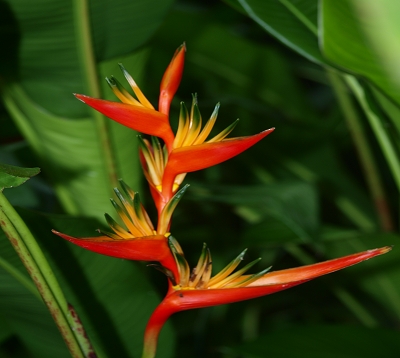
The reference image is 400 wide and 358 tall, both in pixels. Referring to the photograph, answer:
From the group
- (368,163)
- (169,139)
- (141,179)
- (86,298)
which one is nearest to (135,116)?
(169,139)

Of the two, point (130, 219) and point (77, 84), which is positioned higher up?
point (77, 84)

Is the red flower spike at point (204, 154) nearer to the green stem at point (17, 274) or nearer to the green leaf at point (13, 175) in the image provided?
the green leaf at point (13, 175)

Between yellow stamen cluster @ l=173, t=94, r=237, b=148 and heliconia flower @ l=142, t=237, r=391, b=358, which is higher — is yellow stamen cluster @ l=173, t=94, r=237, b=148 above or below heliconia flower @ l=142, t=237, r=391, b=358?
above

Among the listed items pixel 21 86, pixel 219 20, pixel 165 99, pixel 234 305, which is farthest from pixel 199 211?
pixel 165 99

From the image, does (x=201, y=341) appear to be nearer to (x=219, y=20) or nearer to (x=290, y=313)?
(x=290, y=313)

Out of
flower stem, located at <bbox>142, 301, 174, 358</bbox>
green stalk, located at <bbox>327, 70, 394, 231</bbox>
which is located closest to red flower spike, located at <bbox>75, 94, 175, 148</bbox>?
flower stem, located at <bbox>142, 301, 174, 358</bbox>

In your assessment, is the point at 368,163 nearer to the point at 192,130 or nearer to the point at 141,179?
the point at 141,179

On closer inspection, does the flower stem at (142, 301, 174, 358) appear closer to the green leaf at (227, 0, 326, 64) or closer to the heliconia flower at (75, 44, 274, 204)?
the heliconia flower at (75, 44, 274, 204)
